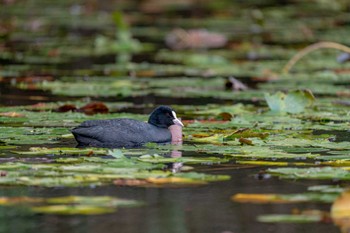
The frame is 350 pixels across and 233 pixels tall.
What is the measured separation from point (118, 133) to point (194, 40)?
12130mm

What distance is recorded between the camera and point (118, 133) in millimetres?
10117

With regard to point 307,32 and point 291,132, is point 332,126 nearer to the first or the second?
point 291,132

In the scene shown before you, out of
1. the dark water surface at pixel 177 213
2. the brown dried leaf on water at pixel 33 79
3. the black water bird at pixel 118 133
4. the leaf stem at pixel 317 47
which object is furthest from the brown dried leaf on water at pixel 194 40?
the dark water surface at pixel 177 213

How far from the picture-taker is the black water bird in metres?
10.0

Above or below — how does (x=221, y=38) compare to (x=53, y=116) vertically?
above

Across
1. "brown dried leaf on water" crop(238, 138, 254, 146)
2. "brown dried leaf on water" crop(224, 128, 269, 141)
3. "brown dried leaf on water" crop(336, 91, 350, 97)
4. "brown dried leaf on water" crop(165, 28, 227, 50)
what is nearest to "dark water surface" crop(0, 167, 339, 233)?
"brown dried leaf on water" crop(238, 138, 254, 146)

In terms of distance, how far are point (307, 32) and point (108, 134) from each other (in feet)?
42.8

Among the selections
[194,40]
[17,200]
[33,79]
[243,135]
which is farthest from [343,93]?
[194,40]

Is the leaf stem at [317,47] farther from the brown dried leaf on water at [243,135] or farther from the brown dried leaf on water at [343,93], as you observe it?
the brown dried leaf on water at [243,135]

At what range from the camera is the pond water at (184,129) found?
744 centimetres

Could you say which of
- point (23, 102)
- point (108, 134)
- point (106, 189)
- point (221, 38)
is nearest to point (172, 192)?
point (106, 189)

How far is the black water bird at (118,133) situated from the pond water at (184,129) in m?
0.16

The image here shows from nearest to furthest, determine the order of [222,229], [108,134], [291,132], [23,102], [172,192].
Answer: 1. [222,229]
2. [172,192]
3. [108,134]
4. [291,132]
5. [23,102]

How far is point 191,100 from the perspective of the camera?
46.2ft
